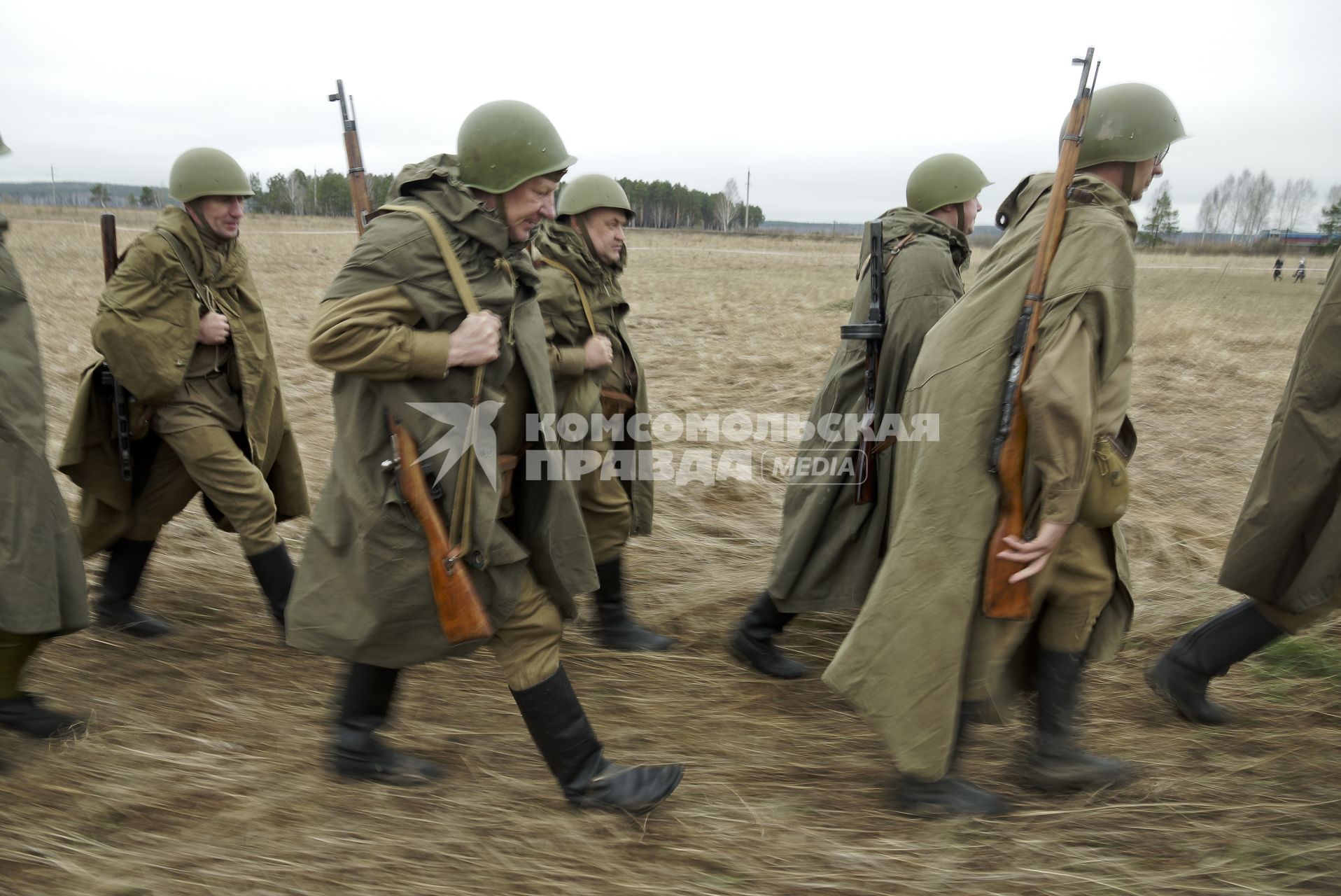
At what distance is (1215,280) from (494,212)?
89.3 feet

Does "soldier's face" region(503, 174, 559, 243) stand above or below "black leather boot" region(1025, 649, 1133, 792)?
above

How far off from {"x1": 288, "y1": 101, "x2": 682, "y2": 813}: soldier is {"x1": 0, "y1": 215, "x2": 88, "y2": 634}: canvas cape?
3.02ft

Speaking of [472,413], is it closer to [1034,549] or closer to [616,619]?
[1034,549]

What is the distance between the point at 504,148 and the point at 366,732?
1.78m

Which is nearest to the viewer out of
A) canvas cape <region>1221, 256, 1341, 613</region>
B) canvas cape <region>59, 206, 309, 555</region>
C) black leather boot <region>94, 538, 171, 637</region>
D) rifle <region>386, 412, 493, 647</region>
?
rifle <region>386, 412, 493, 647</region>

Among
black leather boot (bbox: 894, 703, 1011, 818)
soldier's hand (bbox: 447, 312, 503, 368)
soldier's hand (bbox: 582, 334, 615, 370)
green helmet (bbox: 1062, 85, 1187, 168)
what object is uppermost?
green helmet (bbox: 1062, 85, 1187, 168)

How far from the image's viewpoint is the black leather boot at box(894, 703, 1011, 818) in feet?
9.29

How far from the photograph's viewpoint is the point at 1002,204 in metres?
2.93

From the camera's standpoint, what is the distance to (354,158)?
3439 mm

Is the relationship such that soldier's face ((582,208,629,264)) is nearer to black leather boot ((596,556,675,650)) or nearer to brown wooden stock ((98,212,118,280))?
black leather boot ((596,556,675,650))

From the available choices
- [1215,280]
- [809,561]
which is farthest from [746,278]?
[809,561]

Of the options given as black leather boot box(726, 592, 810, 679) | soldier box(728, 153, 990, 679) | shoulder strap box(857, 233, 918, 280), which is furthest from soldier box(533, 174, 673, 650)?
shoulder strap box(857, 233, 918, 280)

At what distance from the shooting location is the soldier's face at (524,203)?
280cm

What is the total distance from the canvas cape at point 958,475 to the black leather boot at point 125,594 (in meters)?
3.07
